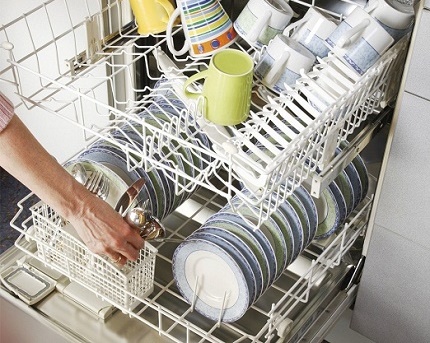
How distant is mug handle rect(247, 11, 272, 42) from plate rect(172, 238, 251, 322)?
1.06ft

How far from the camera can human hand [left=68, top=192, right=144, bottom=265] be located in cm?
117

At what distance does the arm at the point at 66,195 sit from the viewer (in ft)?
3.56

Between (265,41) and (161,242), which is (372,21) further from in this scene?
(161,242)

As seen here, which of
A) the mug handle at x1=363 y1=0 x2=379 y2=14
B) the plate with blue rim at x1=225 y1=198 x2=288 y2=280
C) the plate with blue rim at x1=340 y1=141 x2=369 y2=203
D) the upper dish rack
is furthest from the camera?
the plate with blue rim at x1=340 y1=141 x2=369 y2=203

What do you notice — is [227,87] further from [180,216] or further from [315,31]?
[180,216]

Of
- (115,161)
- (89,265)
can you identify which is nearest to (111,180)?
(115,161)

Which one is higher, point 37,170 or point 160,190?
point 160,190

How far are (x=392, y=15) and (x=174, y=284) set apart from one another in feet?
1.89

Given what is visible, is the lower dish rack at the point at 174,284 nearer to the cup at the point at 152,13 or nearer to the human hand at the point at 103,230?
the human hand at the point at 103,230

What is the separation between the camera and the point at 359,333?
1.51m

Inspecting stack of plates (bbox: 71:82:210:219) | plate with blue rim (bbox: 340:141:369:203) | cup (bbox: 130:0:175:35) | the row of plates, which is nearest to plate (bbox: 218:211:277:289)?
the row of plates

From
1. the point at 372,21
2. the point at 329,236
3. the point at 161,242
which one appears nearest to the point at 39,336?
the point at 161,242

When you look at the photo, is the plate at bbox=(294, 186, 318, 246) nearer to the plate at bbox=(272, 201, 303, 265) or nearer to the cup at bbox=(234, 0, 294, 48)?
the plate at bbox=(272, 201, 303, 265)

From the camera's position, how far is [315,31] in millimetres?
1219
